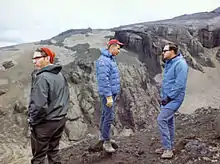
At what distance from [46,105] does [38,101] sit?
100mm

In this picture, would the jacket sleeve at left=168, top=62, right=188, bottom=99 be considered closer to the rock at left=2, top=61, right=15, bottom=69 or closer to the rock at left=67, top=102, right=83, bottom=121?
the rock at left=67, top=102, right=83, bottom=121

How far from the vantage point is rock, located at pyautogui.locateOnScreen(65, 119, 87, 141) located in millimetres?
12117

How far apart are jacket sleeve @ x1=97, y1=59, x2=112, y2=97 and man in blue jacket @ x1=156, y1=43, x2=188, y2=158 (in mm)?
815

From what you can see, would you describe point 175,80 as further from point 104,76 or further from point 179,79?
point 104,76

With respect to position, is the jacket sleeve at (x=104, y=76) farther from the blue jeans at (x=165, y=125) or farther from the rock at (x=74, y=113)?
the rock at (x=74, y=113)

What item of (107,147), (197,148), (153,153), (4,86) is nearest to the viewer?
(197,148)

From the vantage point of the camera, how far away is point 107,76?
479 cm

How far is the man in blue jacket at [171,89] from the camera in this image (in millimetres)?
4633

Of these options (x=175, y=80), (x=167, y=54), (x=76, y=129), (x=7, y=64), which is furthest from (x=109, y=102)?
(x=7, y=64)

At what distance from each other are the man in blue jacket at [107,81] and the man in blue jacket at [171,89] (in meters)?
0.72

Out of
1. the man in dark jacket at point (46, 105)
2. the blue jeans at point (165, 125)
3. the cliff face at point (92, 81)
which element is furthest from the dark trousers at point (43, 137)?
the cliff face at point (92, 81)

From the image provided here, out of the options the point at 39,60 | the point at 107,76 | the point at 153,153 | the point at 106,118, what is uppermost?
the point at 39,60

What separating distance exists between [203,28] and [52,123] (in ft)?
76.0

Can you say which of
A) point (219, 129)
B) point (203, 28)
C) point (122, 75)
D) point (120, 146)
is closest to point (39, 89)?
point (120, 146)
